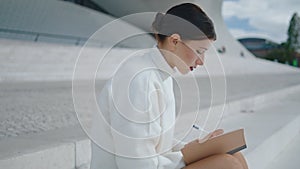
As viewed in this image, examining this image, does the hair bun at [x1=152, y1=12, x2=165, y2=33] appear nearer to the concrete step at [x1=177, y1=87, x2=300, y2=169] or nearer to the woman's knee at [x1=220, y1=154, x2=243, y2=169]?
the woman's knee at [x1=220, y1=154, x2=243, y2=169]

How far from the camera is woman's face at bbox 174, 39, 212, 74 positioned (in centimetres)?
88

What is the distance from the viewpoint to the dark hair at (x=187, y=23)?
33.7 inches

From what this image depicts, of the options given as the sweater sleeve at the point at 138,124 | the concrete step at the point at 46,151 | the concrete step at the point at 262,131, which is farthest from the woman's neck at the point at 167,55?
the concrete step at the point at 46,151

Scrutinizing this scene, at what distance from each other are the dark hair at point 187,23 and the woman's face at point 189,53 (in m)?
0.02

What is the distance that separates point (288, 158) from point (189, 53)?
175 centimetres

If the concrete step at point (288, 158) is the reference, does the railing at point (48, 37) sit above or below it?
below

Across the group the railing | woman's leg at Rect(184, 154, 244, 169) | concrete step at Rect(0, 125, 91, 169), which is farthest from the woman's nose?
the railing

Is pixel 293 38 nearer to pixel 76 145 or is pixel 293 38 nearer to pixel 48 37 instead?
pixel 48 37

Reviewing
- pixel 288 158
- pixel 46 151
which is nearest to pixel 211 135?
pixel 46 151

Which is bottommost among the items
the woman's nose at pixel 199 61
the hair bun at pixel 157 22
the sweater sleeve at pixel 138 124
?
the sweater sleeve at pixel 138 124

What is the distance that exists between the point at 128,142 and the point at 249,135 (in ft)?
6.13

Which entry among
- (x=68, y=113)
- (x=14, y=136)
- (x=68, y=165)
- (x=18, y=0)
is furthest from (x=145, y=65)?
(x=18, y=0)

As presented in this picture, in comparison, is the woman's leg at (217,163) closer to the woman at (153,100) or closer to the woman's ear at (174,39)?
the woman at (153,100)

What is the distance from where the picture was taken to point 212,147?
94 centimetres
